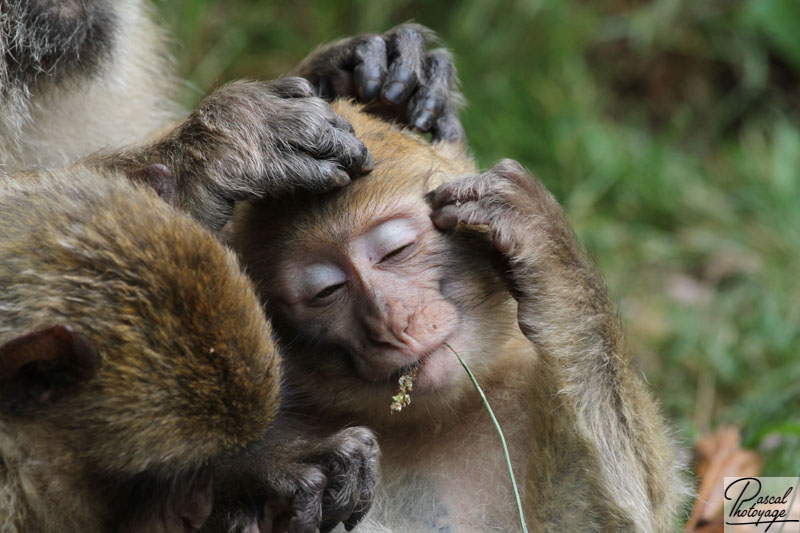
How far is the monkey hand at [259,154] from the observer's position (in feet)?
11.4

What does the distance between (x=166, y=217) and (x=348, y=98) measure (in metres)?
1.51

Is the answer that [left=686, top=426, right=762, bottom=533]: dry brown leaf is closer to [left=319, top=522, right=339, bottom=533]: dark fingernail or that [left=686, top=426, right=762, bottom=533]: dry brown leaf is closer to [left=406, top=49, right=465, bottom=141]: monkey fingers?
[left=319, top=522, right=339, bottom=533]: dark fingernail

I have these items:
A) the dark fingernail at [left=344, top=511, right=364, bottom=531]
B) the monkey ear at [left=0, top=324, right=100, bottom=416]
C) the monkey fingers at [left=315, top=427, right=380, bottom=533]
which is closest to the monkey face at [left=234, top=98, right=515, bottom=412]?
the monkey fingers at [left=315, top=427, right=380, bottom=533]

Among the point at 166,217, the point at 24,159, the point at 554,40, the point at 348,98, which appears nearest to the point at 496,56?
the point at 554,40

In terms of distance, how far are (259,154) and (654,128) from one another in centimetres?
559

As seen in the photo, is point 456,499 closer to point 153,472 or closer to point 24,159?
point 153,472

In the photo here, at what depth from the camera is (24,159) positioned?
4.26 metres

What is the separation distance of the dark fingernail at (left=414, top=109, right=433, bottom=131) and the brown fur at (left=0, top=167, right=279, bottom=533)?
159cm

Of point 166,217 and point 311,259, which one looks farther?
point 311,259

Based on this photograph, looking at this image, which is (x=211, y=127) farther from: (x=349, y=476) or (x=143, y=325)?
(x=349, y=476)

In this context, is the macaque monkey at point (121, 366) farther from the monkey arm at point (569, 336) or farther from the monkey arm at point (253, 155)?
the monkey arm at point (569, 336)

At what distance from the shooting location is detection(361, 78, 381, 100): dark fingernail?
13.8 feet

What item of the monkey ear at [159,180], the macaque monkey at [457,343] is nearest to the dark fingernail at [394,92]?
the macaque monkey at [457,343]

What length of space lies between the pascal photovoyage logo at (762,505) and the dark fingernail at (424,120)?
5.94ft
